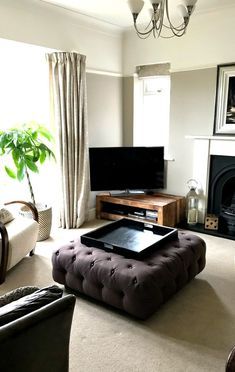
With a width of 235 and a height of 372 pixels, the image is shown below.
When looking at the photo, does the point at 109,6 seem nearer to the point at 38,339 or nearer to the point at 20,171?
the point at 20,171

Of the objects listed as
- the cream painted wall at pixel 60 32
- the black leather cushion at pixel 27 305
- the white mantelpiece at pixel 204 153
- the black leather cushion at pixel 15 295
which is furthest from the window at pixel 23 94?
the black leather cushion at pixel 27 305

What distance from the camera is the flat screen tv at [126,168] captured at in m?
4.63

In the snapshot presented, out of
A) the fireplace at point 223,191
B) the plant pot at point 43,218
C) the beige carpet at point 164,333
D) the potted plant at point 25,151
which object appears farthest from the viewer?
the fireplace at point 223,191

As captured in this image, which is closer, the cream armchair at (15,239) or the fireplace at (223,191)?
the cream armchair at (15,239)

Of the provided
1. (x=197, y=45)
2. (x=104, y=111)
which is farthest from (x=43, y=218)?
(x=197, y=45)

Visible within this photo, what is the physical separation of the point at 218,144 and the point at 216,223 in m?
1.05

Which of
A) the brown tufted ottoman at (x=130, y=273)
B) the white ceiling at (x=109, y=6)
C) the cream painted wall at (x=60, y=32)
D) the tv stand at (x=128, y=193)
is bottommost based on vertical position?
the brown tufted ottoman at (x=130, y=273)

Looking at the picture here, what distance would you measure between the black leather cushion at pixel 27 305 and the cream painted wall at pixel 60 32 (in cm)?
296

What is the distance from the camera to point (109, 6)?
3.91m

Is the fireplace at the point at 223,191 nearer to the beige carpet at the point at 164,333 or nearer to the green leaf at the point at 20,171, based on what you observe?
the beige carpet at the point at 164,333

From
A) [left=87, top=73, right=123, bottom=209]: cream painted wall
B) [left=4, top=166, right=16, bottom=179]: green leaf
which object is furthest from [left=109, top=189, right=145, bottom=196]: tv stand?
[left=4, top=166, right=16, bottom=179]: green leaf

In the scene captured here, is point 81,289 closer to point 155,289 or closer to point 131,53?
point 155,289

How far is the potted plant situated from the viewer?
367 cm

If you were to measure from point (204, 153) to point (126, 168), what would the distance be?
43.7 inches
